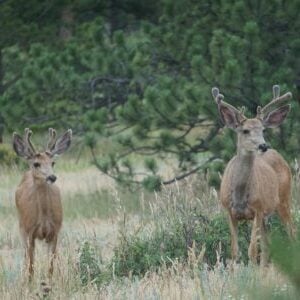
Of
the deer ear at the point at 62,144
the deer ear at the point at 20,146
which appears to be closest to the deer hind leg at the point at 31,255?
the deer ear at the point at 20,146

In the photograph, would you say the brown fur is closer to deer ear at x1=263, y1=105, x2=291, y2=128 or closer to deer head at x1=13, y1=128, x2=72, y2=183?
deer head at x1=13, y1=128, x2=72, y2=183

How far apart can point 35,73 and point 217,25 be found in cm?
328

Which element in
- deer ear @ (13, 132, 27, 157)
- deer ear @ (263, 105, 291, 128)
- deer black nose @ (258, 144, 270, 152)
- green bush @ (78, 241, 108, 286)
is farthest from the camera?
deer ear @ (13, 132, 27, 157)

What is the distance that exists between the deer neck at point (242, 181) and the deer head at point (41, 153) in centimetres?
158

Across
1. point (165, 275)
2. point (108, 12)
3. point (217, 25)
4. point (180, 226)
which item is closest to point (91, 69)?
point (217, 25)

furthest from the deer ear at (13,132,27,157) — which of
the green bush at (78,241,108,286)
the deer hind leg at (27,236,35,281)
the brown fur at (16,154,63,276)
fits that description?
the green bush at (78,241,108,286)

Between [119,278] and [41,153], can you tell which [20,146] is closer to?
[41,153]

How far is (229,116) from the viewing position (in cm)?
973

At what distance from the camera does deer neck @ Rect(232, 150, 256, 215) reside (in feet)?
31.0

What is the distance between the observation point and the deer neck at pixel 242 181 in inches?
372

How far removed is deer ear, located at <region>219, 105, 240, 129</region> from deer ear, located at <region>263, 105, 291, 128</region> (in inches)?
11.3

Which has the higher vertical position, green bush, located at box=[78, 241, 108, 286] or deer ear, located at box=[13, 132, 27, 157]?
deer ear, located at box=[13, 132, 27, 157]

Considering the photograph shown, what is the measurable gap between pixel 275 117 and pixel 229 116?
0.44 metres

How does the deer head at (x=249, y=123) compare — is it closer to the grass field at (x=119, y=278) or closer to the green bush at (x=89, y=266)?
the grass field at (x=119, y=278)
